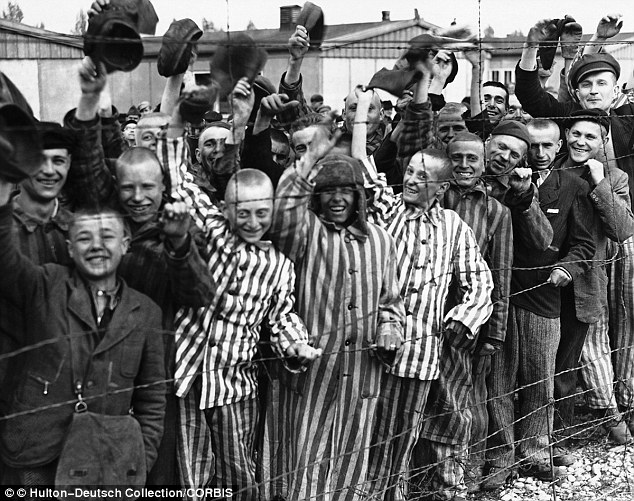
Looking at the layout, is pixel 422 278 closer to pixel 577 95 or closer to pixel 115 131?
pixel 115 131

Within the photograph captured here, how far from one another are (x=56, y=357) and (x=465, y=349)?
1.99 metres

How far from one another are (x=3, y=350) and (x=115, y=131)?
105 cm

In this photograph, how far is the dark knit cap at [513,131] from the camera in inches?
197

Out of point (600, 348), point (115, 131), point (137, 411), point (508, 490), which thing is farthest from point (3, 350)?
point (600, 348)

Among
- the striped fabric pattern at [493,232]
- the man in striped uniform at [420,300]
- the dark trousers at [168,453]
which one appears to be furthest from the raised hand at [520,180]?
the dark trousers at [168,453]

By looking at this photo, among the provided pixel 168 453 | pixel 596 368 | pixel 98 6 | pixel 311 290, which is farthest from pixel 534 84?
pixel 168 453

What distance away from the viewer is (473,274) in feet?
15.2

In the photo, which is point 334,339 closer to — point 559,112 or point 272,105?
point 272,105

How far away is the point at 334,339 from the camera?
4242mm

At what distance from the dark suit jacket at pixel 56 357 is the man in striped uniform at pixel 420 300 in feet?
4.37

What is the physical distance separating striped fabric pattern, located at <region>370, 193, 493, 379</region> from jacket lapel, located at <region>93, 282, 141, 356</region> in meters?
1.34

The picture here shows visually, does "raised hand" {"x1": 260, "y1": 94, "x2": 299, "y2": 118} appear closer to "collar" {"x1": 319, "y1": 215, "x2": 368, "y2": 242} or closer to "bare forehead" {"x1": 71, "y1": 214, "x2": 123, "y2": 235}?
"collar" {"x1": 319, "y1": 215, "x2": 368, "y2": 242}

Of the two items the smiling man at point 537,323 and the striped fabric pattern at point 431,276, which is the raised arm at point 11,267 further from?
the smiling man at point 537,323

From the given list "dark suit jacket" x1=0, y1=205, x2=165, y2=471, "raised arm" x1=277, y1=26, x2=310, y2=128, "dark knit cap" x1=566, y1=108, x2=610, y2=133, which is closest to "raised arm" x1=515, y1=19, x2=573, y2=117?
"dark knit cap" x1=566, y1=108, x2=610, y2=133
